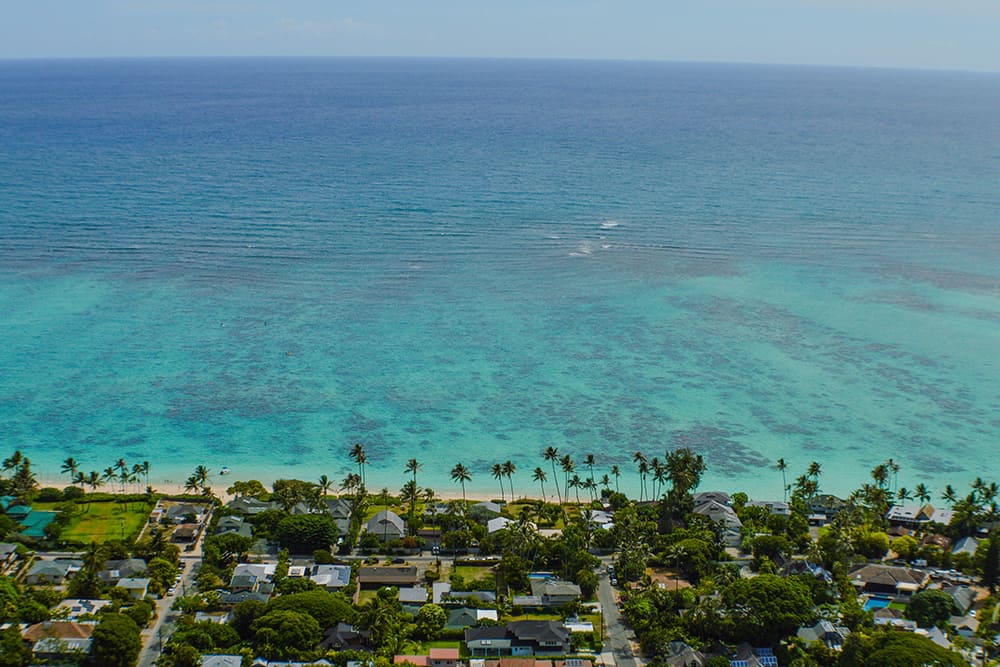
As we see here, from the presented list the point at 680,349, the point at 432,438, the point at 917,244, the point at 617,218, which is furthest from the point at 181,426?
the point at 917,244

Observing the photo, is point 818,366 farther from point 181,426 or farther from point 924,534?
point 181,426

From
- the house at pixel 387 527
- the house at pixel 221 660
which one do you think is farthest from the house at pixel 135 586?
the house at pixel 387 527

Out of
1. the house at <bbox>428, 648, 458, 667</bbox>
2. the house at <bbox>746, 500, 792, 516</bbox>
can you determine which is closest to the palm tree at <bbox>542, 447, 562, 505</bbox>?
the house at <bbox>746, 500, 792, 516</bbox>

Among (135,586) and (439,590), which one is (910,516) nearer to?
(439,590)

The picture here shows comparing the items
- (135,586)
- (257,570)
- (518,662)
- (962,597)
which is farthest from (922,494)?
(135,586)

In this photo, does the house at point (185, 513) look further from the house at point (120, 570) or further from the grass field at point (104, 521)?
the house at point (120, 570)

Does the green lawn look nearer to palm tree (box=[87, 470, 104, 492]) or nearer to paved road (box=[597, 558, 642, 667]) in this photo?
paved road (box=[597, 558, 642, 667])
